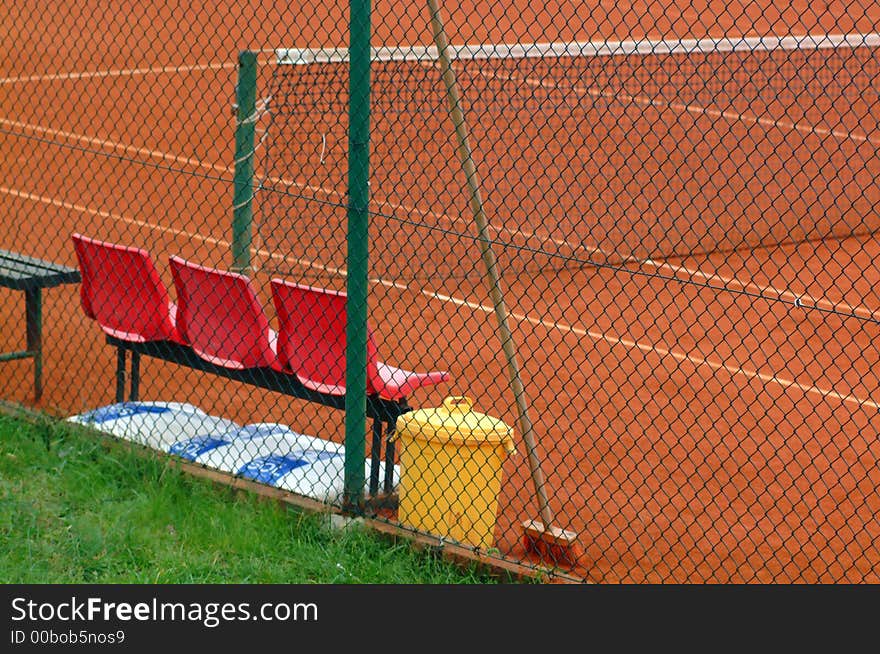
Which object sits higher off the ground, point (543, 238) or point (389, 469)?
point (543, 238)

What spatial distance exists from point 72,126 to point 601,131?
555 cm

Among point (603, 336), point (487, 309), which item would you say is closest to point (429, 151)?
point (487, 309)

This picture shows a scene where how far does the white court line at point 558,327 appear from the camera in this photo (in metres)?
8.59

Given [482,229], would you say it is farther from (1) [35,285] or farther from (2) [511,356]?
(1) [35,285]

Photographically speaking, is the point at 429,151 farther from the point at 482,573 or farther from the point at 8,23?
the point at 8,23

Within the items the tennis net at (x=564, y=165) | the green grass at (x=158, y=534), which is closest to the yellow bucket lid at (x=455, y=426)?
the green grass at (x=158, y=534)

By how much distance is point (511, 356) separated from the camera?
584 cm

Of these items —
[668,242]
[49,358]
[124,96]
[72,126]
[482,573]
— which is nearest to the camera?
[482,573]

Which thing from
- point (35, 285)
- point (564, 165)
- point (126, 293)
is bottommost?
point (126, 293)

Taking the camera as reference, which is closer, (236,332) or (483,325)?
(236,332)

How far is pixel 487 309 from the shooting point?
395 inches

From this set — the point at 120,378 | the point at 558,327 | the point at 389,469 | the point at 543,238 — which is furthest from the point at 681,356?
the point at 120,378

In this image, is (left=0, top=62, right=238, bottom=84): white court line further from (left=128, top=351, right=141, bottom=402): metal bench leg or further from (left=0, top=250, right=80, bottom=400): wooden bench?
(left=128, top=351, right=141, bottom=402): metal bench leg

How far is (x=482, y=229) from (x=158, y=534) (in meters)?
1.87
